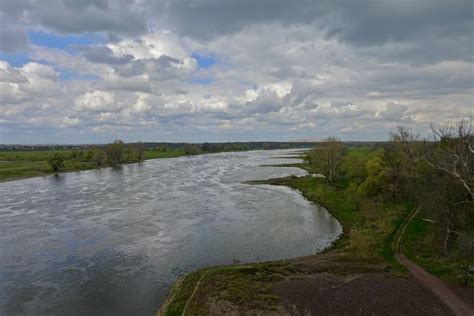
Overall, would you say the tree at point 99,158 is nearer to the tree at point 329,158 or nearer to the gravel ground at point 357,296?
the tree at point 329,158

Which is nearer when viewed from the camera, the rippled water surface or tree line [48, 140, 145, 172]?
→ the rippled water surface

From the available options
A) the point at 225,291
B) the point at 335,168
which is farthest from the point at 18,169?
the point at 225,291

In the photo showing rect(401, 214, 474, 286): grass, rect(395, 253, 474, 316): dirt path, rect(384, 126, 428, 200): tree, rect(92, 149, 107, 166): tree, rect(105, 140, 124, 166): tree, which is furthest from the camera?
rect(105, 140, 124, 166): tree

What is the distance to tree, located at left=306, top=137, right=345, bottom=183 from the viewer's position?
2707 inches

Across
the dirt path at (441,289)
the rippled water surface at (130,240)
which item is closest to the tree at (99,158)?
the rippled water surface at (130,240)

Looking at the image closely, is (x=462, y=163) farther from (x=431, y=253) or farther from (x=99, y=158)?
(x=99, y=158)

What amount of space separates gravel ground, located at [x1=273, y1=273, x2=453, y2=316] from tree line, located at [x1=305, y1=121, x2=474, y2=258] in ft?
19.5

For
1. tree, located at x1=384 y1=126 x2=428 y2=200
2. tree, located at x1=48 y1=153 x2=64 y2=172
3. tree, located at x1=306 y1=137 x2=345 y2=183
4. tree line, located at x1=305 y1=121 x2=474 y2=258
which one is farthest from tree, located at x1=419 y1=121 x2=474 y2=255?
tree, located at x1=48 y1=153 x2=64 y2=172

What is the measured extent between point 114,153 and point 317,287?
120 meters

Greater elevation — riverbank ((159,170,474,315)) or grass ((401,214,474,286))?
grass ((401,214,474,286))

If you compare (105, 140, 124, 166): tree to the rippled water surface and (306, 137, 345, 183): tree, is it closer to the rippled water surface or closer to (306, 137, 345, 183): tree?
the rippled water surface

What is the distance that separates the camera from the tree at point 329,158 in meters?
68.8

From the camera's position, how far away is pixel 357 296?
2128 cm

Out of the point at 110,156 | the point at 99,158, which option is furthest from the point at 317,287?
the point at 110,156
